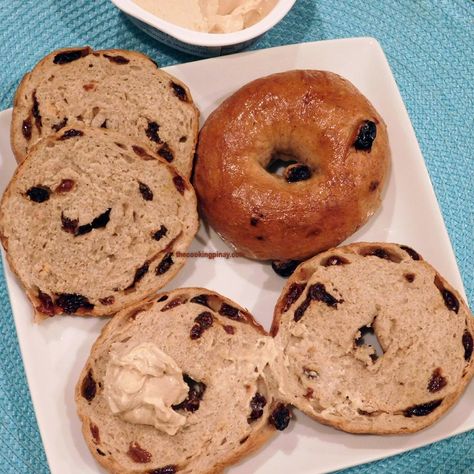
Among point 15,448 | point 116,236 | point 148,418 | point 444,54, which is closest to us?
point 148,418

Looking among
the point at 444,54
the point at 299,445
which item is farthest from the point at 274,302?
the point at 444,54

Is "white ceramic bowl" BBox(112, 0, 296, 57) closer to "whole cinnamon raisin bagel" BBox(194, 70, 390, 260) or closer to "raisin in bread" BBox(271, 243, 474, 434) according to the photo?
"whole cinnamon raisin bagel" BBox(194, 70, 390, 260)

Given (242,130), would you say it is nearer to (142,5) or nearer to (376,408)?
(142,5)

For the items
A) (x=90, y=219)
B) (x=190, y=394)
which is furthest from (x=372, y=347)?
(x=90, y=219)

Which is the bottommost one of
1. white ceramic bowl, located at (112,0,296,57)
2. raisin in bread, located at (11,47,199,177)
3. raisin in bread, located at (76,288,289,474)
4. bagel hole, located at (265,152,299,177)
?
raisin in bread, located at (76,288,289,474)

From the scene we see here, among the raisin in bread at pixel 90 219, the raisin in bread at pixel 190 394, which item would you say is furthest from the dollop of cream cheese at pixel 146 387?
the raisin in bread at pixel 90 219

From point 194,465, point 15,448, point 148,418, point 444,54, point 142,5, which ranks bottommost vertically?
point 15,448

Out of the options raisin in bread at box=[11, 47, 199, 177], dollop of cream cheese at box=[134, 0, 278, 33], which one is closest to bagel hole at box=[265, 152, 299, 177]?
raisin in bread at box=[11, 47, 199, 177]
